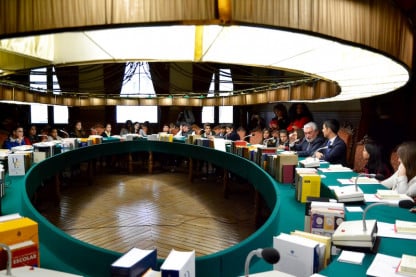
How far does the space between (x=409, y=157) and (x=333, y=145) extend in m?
1.72

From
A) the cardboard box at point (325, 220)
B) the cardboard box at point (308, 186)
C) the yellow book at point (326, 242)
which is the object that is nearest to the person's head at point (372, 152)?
the cardboard box at point (308, 186)

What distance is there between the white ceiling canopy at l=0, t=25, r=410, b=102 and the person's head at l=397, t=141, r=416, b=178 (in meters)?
1.80

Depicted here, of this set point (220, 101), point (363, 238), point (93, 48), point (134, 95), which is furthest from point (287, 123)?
point (93, 48)

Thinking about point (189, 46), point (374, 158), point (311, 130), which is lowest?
point (374, 158)

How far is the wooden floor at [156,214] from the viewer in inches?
175

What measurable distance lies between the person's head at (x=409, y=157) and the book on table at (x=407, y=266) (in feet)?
5.89

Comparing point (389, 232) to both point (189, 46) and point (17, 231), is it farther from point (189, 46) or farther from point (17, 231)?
point (17, 231)

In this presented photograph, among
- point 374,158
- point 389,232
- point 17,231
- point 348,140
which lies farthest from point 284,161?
point 348,140

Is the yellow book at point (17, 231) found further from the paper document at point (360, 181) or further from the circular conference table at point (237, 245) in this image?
the paper document at point (360, 181)

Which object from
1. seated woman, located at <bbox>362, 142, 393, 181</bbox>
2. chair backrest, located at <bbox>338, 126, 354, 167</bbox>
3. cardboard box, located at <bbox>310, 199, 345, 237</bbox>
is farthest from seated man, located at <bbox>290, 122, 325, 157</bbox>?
cardboard box, located at <bbox>310, 199, 345, 237</bbox>

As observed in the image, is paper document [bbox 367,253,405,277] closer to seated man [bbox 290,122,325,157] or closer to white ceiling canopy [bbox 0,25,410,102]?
white ceiling canopy [bbox 0,25,410,102]

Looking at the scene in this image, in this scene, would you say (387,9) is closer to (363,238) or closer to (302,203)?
(363,238)

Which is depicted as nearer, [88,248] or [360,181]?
[88,248]

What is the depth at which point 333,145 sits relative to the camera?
502 cm
